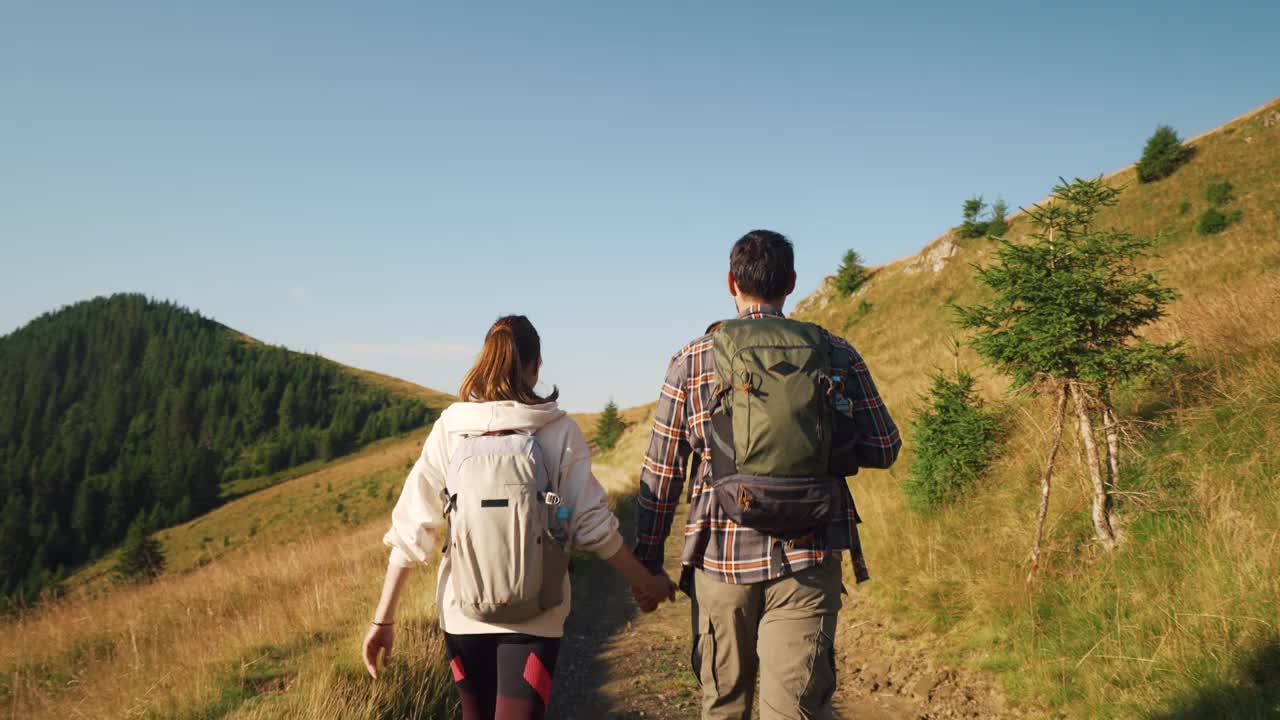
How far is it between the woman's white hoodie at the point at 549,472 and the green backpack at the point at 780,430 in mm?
468

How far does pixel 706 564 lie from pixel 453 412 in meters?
1.09

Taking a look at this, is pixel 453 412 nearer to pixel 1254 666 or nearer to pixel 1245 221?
pixel 1254 666

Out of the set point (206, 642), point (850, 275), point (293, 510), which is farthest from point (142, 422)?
point (206, 642)

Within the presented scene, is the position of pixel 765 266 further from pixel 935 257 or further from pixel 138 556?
pixel 138 556

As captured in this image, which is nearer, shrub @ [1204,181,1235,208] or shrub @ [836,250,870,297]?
shrub @ [1204,181,1235,208]

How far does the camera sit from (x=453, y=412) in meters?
2.44

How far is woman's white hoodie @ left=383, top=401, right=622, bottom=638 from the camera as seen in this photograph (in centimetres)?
233

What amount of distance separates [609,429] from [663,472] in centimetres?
4306

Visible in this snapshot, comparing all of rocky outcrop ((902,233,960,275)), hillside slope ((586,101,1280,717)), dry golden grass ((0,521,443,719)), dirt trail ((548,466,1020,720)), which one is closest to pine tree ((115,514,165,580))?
dry golden grass ((0,521,443,719))

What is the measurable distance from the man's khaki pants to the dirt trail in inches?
94.5

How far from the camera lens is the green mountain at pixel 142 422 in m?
104

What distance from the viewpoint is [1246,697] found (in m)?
3.22

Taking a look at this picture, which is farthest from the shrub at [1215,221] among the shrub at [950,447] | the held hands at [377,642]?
the held hands at [377,642]

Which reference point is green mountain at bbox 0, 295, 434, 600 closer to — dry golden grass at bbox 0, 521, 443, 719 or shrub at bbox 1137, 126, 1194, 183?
dry golden grass at bbox 0, 521, 443, 719
